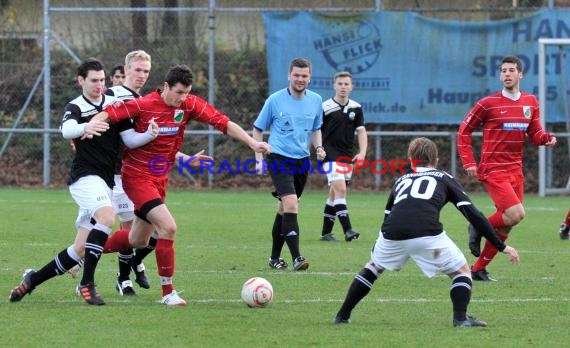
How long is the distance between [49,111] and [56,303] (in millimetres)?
12402

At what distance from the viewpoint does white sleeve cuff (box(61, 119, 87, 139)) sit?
7586mm

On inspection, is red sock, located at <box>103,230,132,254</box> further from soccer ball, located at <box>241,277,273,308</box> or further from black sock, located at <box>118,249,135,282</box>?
soccer ball, located at <box>241,277,273,308</box>

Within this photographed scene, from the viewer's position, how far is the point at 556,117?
19.0 m

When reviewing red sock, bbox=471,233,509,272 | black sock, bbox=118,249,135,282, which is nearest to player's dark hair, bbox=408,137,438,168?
red sock, bbox=471,233,509,272

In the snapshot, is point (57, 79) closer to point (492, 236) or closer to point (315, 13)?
point (315, 13)

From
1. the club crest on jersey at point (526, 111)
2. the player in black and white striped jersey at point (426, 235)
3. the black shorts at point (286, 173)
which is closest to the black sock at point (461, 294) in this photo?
the player in black and white striped jersey at point (426, 235)

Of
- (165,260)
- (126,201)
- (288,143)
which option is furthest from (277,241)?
(165,260)

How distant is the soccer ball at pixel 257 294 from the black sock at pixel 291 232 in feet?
6.80

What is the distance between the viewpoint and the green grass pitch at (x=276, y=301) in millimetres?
6527

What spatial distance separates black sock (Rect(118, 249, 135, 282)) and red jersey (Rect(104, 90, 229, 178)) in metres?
0.81

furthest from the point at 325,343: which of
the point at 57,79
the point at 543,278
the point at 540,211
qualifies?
the point at 57,79

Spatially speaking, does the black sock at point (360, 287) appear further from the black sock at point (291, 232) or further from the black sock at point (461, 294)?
the black sock at point (291, 232)

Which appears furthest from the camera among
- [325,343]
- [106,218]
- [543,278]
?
[543,278]

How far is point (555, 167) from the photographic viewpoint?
19.6 m
